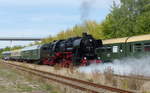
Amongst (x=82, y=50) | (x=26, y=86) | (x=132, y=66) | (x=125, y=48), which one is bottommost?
(x=26, y=86)

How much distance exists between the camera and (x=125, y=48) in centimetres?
2166

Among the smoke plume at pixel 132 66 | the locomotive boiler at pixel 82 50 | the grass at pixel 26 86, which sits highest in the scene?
the locomotive boiler at pixel 82 50

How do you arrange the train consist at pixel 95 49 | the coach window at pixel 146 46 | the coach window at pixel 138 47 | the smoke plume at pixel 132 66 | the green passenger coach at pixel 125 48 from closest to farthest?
the smoke plume at pixel 132 66
the coach window at pixel 146 46
the green passenger coach at pixel 125 48
the coach window at pixel 138 47
the train consist at pixel 95 49

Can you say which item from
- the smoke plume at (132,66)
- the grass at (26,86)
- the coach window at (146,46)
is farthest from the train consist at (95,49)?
the grass at (26,86)

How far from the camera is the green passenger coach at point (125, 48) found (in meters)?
19.3

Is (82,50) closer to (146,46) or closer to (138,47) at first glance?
(138,47)

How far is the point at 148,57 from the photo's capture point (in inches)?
725

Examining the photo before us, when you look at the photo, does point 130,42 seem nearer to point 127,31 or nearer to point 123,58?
point 123,58

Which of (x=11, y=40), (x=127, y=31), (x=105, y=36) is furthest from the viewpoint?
(x=11, y=40)

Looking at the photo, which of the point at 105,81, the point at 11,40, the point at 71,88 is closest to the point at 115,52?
the point at 105,81

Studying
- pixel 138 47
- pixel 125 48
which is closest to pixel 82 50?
pixel 125 48

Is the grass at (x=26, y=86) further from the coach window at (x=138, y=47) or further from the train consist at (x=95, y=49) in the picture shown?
the train consist at (x=95, y=49)

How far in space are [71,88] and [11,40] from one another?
116603 millimetres

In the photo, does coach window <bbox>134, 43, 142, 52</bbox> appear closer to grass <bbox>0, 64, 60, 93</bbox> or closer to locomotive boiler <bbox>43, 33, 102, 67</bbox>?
locomotive boiler <bbox>43, 33, 102, 67</bbox>
